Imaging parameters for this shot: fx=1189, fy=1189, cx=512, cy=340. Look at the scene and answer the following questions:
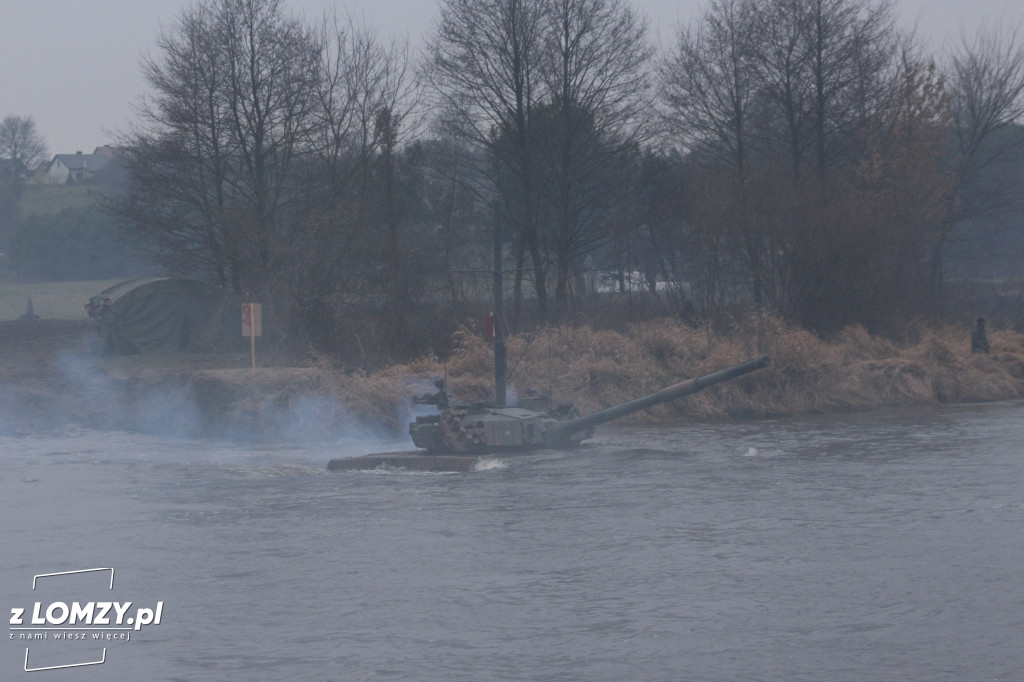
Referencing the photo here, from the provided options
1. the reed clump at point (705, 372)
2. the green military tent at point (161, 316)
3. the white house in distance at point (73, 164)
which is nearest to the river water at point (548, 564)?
the reed clump at point (705, 372)

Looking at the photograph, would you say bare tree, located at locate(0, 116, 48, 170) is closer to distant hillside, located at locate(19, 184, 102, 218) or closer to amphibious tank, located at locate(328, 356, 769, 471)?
distant hillside, located at locate(19, 184, 102, 218)

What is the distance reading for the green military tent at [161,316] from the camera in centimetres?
3497

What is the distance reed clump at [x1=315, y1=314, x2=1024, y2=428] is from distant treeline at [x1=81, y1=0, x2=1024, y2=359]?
10.3 feet

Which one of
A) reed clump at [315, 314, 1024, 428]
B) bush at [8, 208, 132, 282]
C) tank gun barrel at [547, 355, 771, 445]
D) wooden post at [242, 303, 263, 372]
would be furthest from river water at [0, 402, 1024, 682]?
bush at [8, 208, 132, 282]

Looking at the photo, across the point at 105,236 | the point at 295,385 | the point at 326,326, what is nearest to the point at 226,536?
the point at 295,385

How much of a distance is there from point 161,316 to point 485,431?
2003 cm

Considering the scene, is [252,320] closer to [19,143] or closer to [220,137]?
[220,137]

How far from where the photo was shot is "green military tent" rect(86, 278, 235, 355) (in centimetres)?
3497

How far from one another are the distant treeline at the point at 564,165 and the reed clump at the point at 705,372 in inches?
124

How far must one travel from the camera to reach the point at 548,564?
1246 centimetres

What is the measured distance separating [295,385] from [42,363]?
1069cm

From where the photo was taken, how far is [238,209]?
1368 inches

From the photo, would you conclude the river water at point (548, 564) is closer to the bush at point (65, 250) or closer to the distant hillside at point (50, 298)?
the distant hillside at point (50, 298)

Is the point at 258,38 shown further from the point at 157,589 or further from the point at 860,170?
the point at 157,589
